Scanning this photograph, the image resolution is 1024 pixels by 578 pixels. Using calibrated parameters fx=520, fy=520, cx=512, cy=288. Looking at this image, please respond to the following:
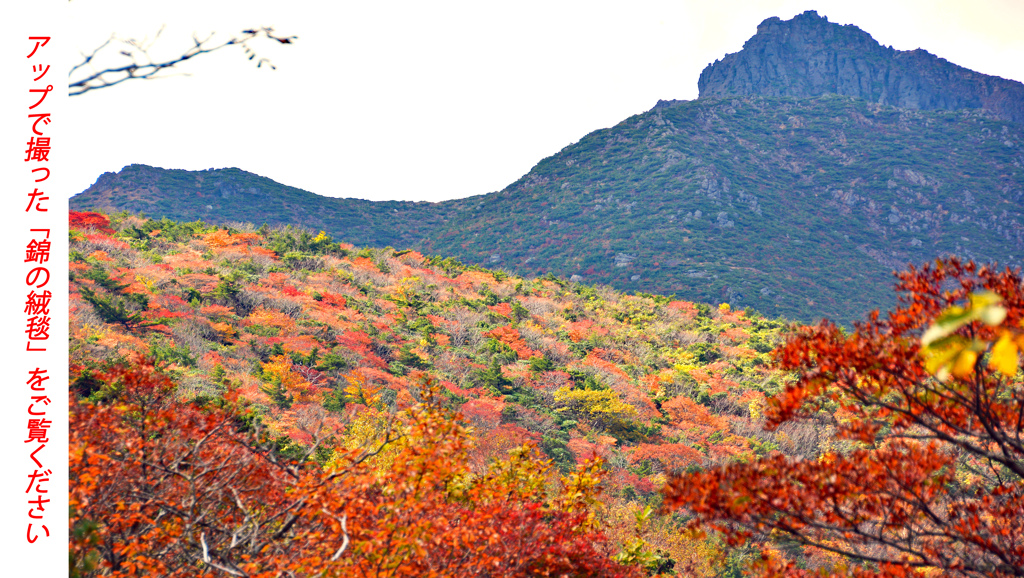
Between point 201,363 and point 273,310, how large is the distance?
473cm

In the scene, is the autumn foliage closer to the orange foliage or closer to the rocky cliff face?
the orange foliage

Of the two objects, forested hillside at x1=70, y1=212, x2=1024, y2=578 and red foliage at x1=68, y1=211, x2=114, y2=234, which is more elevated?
red foliage at x1=68, y1=211, x2=114, y2=234

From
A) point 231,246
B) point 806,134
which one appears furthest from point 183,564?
point 806,134

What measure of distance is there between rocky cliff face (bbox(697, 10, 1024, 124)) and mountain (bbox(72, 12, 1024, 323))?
0.62 metres

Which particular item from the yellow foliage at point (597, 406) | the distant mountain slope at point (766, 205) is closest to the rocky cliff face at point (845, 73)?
the distant mountain slope at point (766, 205)

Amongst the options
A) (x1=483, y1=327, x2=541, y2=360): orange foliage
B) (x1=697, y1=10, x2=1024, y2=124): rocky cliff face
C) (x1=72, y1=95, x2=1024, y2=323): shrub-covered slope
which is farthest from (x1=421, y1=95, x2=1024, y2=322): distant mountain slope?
(x1=483, y1=327, x2=541, y2=360): orange foliage

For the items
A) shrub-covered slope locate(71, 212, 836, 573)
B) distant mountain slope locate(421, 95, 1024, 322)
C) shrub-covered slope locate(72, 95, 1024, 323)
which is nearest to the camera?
shrub-covered slope locate(71, 212, 836, 573)

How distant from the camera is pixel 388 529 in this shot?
342 cm

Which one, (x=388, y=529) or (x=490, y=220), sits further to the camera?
(x=490, y=220)

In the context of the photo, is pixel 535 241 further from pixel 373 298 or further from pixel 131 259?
pixel 131 259

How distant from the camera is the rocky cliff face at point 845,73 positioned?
89562mm

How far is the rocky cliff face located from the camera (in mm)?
89562

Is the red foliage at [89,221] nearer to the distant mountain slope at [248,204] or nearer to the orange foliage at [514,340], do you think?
the orange foliage at [514,340]

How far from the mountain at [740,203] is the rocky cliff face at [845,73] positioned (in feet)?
2.03
